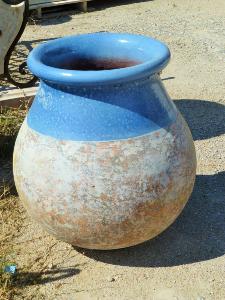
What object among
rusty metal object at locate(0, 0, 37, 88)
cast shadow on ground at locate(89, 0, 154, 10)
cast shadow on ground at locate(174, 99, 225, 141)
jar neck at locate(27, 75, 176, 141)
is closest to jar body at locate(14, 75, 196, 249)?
jar neck at locate(27, 75, 176, 141)

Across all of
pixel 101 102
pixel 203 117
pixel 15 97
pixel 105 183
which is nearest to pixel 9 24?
pixel 15 97

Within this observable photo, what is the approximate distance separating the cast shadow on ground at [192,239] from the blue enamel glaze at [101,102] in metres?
0.76

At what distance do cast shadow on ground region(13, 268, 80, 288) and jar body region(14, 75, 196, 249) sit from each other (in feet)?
0.75

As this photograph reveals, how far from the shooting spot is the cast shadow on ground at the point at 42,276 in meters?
2.80

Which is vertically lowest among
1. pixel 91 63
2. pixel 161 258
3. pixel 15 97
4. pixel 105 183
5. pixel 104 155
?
pixel 15 97

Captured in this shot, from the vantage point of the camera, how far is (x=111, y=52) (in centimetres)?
297

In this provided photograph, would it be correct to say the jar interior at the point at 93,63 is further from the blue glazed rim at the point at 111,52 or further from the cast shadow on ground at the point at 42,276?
the cast shadow on ground at the point at 42,276

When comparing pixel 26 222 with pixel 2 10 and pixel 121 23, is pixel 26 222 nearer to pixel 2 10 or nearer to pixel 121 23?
pixel 2 10

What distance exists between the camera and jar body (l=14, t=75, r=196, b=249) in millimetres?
2490

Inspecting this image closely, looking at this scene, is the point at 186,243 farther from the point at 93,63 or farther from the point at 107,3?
the point at 107,3

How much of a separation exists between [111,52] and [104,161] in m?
0.74

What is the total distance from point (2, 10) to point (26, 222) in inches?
82.7

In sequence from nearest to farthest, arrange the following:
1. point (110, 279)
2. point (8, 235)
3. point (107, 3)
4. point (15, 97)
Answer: point (110, 279)
point (8, 235)
point (15, 97)
point (107, 3)

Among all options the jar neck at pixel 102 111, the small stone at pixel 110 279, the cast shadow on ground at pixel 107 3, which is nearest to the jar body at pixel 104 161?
the jar neck at pixel 102 111
